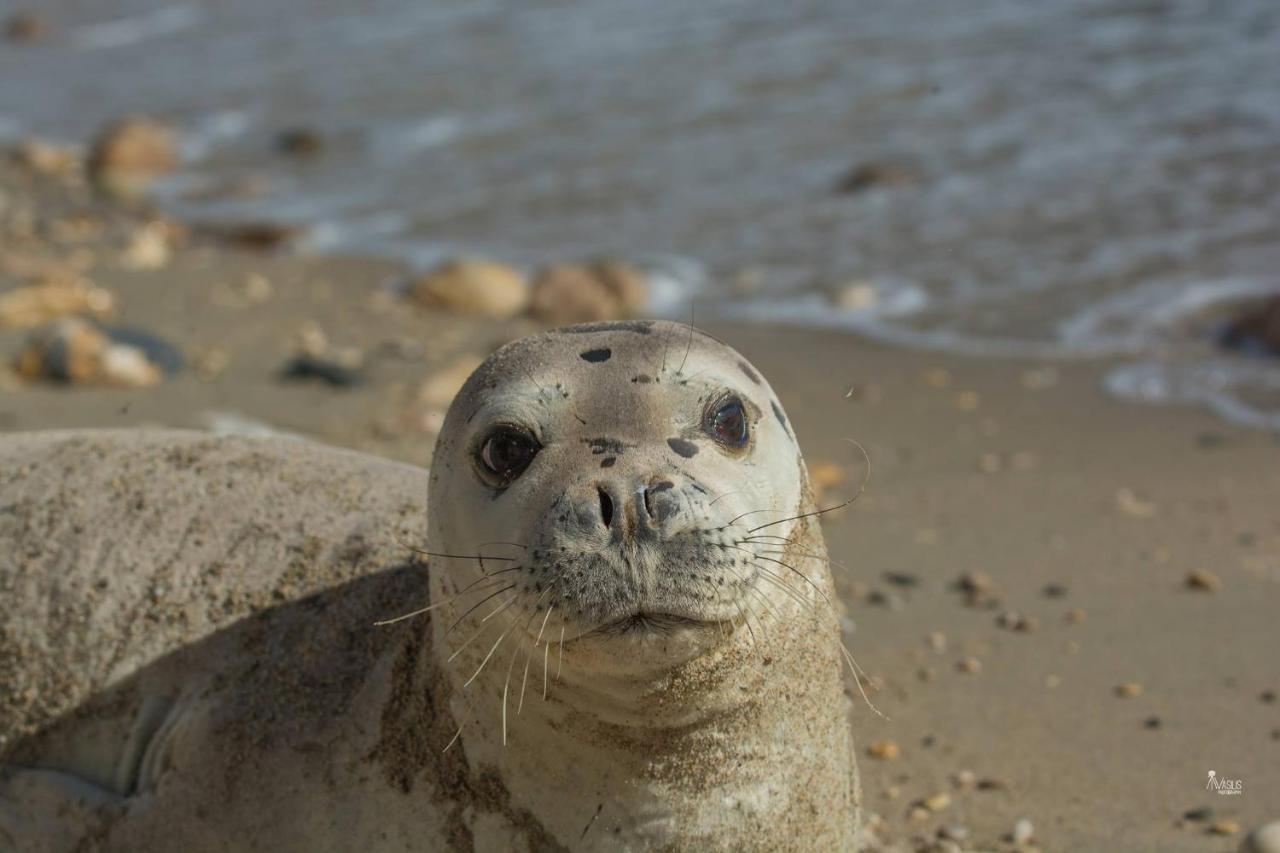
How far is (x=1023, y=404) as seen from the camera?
21.8ft

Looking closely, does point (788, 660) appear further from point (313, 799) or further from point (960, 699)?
point (960, 699)

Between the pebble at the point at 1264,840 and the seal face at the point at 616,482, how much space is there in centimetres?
135

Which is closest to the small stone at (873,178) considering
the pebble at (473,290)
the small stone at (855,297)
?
the small stone at (855,297)

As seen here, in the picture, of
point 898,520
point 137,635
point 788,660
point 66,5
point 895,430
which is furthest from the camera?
point 66,5

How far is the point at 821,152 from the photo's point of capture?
1102cm

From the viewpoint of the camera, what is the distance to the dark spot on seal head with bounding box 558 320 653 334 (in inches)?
114

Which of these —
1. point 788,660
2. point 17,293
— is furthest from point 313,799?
point 17,293

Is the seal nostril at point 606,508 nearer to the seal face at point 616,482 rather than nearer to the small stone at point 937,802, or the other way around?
the seal face at point 616,482

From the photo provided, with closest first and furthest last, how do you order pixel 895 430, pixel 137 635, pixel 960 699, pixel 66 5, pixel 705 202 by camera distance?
pixel 137 635, pixel 960 699, pixel 895 430, pixel 705 202, pixel 66 5

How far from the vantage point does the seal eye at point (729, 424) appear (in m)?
2.72

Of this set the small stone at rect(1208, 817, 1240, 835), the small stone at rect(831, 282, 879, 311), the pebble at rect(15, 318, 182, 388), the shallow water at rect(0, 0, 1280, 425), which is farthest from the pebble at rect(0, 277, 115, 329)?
the small stone at rect(1208, 817, 1240, 835)

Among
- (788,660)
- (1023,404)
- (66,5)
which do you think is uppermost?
(788,660)

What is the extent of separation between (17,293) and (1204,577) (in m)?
5.77

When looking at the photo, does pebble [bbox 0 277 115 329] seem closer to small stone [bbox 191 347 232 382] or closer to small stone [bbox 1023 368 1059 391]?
small stone [bbox 191 347 232 382]
